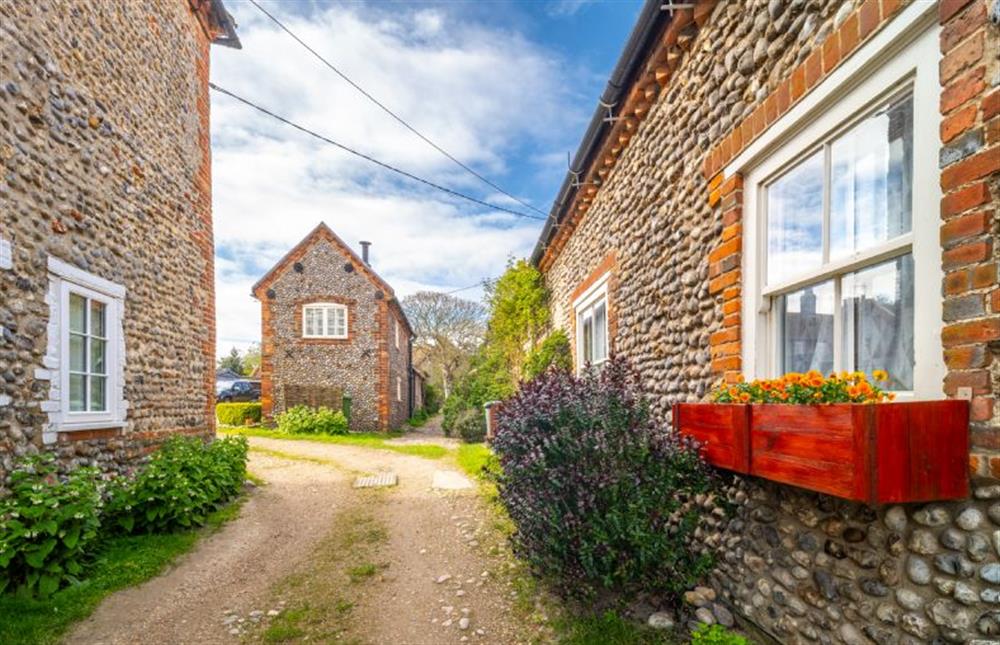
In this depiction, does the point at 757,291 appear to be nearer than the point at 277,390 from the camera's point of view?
Yes

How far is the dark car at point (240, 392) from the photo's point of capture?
82.4ft

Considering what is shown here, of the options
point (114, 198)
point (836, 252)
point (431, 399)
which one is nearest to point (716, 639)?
point (836, 252)

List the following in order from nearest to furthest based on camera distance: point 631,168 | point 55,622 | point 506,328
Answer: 1. point 55,622
2. point 631,168
3. point 506,328

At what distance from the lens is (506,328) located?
11.9 metres

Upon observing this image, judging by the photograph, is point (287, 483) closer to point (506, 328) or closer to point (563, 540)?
point (506, 328)

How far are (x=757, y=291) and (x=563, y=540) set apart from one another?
2.01m

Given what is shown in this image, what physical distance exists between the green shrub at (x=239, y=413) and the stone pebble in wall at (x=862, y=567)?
719 inches

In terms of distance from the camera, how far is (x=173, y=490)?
5.52m

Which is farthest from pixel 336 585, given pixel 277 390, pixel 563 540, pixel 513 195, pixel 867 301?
pixel 277 390

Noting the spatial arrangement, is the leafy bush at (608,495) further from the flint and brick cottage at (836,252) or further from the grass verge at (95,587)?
the grass verge at (95,587)

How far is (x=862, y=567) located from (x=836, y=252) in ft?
4.90

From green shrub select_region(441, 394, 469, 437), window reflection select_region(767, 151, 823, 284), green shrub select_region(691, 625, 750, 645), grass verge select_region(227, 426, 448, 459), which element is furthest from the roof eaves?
green shrub select_region(441, 394, 469, 437)

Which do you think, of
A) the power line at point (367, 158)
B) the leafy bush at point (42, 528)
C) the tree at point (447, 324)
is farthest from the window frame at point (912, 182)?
the tree at point (447, 324)

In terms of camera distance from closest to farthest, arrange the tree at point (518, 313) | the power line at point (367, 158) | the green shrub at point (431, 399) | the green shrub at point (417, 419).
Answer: the power line at point (367, 158), the tree at point (518, 313), the green shrub at point (417, 419), the green shrub at point (431, 399)
